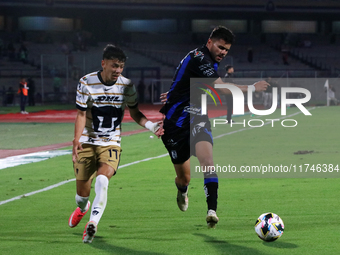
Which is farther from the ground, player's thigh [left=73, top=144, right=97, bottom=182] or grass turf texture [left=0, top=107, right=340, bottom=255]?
player's thigh [left=73, top=144, right=97, bottom=182]

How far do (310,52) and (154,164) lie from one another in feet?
167

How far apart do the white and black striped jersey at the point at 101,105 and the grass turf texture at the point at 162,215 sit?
41.6 inches

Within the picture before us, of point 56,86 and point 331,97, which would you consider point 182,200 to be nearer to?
point 331,97

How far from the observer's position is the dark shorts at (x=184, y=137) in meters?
6.71

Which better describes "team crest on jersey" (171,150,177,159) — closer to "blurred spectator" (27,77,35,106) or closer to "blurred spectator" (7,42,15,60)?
"blurred spectator" (27,77,35,106)

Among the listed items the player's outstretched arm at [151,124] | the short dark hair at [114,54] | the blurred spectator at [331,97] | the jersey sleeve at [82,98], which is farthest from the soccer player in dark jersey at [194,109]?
the blurred spectator at [331,97]

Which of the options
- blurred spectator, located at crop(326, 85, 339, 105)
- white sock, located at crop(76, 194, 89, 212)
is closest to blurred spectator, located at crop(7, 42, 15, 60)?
blurred spectator, located at crop(326, 85, 339, 105)

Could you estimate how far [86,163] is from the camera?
6.39 meters

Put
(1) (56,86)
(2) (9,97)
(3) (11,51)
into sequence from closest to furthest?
(2) (9,97) < (1) (56,86) < (3) (11,51)

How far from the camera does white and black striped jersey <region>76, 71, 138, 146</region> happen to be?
633cm

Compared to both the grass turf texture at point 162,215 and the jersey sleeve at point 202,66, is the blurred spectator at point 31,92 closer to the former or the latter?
the grass turf texture at point 162,215

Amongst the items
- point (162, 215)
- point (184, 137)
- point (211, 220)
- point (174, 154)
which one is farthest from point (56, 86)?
point (211, 220)

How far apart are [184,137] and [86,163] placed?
1.19m

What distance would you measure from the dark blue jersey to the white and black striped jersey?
0.58m
